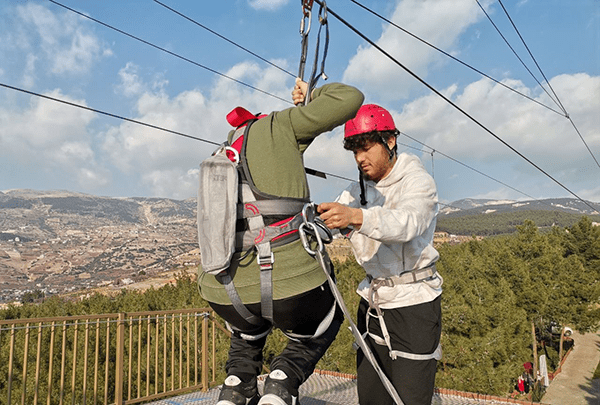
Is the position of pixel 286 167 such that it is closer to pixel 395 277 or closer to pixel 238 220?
pixel 238 220

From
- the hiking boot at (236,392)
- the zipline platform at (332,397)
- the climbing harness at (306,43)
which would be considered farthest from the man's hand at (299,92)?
the zipline platform at (332,397)

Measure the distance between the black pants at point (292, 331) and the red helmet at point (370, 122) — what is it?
40.1 inches

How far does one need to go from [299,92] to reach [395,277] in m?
1.21

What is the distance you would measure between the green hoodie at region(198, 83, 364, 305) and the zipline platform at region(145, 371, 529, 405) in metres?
3.22

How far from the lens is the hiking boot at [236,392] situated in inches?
78.7

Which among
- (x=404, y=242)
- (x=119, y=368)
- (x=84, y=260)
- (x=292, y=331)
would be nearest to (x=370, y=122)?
(x=404, y=242)

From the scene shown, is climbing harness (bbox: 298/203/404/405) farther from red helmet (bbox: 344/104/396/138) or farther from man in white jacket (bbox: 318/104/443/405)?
red helmet (bbox: 344/104/396/138)

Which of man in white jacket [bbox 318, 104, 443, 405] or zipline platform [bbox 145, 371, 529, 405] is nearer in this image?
man in white jacket [bbox 318, 104, 443, 405]

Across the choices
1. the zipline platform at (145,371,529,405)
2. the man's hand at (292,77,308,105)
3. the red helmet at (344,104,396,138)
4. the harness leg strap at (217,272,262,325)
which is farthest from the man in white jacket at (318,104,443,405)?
the zipline platform at (145,371,529,405)

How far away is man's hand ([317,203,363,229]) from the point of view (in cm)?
186

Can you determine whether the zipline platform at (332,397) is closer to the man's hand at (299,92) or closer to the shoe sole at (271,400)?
the shoe sole at (271,400)

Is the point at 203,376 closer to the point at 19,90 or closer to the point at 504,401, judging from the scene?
the point at 504,401

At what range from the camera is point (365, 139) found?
2605 millimetres

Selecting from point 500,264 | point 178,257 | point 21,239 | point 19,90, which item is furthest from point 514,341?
point 21,239
